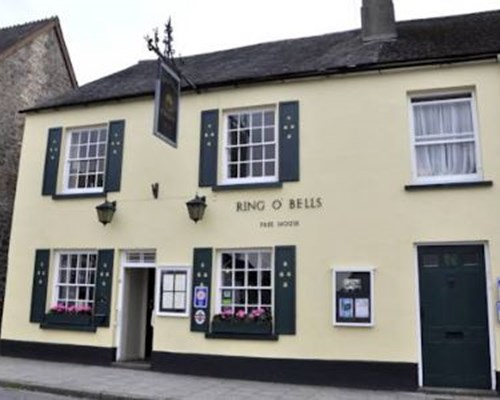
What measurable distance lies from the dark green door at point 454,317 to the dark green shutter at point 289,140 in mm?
3034

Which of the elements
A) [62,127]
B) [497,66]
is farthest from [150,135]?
[497,66]

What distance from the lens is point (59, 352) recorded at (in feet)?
40.0

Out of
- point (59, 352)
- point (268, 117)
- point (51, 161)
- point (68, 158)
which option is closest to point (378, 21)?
point (268, 117)

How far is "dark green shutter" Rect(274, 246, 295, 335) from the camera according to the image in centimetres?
1034

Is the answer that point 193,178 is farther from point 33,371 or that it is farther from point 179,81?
point 33,371

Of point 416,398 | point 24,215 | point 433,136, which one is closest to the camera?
point 416,398

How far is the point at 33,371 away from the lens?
425 inches

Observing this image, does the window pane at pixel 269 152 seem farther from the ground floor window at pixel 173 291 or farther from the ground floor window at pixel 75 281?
the ground floor window at pixel 75 281

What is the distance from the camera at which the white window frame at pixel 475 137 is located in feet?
32.6

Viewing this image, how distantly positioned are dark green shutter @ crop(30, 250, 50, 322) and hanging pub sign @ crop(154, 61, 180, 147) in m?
4.46

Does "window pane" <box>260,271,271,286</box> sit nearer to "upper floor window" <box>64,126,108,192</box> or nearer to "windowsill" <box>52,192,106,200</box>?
"windowsill" <box>52,192,106,200</box>

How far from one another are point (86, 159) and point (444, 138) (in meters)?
8.16

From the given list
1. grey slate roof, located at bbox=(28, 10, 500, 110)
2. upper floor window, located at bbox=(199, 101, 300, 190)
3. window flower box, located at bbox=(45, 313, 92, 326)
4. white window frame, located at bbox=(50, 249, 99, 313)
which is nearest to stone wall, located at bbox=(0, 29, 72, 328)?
grey slate roof, located at bbox=(28, 10, 500, 110)

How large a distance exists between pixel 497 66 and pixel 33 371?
1071cm
